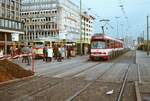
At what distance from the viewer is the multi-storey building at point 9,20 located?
7831 centimetres

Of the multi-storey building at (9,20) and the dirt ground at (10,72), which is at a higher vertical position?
the multi-storey building at (9,20)

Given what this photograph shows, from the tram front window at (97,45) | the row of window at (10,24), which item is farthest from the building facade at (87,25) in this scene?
the tram front window at (97,45)

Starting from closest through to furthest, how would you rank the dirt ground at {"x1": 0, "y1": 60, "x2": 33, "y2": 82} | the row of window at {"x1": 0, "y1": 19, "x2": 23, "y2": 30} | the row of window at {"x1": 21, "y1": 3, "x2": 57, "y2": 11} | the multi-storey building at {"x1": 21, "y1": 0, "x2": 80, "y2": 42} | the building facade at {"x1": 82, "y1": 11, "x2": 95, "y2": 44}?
the dirt ground at {"x1": 0, "y1": 60, "x2": 33, "y2": 82}
the row of window at {"x1": 0, "y1": 19, "x2": 23, "y2": 30}
the multi-storey building at {"x1": 21, "y1": 0, "x2": 80, "y2": 42}
the row of window at {"x1": 21, "y1": 3, "x2": 57, "y2": 11}
the building facade at {"x1": 82, "y1": 11, "x2": 95, "y2": 44}

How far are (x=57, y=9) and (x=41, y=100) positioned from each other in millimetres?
106927

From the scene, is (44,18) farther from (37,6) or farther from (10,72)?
(10,72)

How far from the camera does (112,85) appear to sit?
16109mm

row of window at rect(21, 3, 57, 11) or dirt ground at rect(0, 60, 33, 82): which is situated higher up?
row of window at rect(21, 3, 57, 11)

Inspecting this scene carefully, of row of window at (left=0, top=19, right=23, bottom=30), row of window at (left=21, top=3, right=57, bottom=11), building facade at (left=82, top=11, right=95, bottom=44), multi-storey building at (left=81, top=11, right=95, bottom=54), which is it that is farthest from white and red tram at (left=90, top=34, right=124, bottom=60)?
building facade at (left=82, top=11, right=95, bottom=44)

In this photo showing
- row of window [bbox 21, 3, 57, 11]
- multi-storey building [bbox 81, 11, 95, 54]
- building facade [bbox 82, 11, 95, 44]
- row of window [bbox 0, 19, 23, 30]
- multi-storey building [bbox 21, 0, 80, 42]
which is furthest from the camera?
building facade [bbox 82, 11, 95, 44]

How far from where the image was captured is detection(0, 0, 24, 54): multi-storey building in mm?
78312

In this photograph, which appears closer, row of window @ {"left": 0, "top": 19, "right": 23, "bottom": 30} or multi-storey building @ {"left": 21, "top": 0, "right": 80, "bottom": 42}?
row of window @ {"left": 0, "top": 19, "right": 23, "bottom": 30}

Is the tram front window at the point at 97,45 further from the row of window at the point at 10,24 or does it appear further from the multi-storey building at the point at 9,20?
the row of window at the point at 10,24

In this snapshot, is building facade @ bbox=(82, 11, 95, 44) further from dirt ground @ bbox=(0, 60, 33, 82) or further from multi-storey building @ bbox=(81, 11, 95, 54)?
dirt ground @ bbox=(0, 60, 33, 82)

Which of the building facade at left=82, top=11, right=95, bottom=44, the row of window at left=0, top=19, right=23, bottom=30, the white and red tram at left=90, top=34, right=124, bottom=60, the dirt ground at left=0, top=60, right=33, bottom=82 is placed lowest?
the dirt ground at left=0, top=60, right=33, bottom=82
